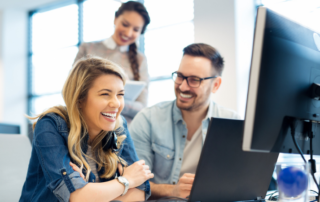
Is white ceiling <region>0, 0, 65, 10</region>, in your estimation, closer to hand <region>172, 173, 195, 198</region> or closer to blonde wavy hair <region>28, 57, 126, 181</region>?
blonde wavy hair <region>28, 57, 126, 181</region>

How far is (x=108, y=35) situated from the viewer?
17.0ft

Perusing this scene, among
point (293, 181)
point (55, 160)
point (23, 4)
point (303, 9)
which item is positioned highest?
point (23, 4)

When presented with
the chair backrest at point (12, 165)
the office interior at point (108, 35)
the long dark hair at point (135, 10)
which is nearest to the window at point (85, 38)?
the office interior at point (108, 35)

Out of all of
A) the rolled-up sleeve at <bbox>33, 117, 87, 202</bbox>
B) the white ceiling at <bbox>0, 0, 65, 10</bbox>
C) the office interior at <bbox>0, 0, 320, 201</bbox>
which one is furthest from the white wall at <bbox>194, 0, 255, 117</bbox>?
the white ceiling at <bbox>0, 0, 65, 10</bbox>

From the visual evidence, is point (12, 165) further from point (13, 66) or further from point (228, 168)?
point (13, 66)

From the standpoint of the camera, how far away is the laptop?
0.88 metres

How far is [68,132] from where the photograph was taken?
1259 millimetres

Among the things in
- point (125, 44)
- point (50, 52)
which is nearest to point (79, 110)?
point (125, 44)

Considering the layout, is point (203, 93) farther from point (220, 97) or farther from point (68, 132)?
point (220, 97)

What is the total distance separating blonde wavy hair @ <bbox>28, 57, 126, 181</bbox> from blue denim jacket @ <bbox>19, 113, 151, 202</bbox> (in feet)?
0.16

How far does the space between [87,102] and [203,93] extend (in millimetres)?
665

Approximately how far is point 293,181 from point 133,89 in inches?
58.2

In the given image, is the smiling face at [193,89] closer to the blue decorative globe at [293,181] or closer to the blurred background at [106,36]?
the blue decorative globe at [293,181]

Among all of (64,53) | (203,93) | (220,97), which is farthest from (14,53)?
(203,93)
